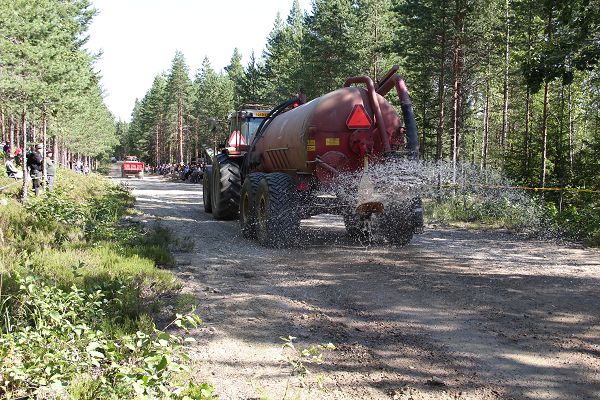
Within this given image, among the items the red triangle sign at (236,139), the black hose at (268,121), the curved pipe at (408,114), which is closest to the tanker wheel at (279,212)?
the curved pipe at (408,114)

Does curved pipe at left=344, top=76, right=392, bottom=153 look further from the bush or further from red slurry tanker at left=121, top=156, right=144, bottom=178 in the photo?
red slurry tanker at left=121, top=156, right=144, bottom=178

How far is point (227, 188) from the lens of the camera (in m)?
12.0

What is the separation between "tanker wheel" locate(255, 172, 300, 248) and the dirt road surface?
27cm

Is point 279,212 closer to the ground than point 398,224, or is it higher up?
higher up

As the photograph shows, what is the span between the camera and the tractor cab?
491 inches

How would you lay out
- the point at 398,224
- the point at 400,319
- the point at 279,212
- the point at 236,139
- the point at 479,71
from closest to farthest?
the point at 400,319 < the point at 279,212 < the point at 398,224 < the point at 236,139 < the point at 479,71

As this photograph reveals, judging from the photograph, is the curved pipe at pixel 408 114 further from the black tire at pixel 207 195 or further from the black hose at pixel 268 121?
the black tire at pixel 207 195

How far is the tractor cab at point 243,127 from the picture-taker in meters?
12.5

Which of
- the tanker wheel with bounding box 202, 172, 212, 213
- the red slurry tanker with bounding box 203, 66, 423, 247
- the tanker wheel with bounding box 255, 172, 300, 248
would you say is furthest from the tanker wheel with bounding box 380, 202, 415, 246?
the tanker wheel with bounding box 202, 172, 212, 213

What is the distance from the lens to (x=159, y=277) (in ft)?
19.3

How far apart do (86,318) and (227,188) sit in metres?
7.92

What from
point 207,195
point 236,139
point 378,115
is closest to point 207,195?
point 207,195

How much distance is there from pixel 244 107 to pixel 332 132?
491cm

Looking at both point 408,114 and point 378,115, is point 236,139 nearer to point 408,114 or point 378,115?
point 378,115
